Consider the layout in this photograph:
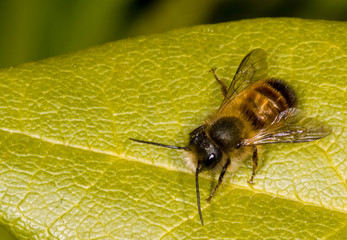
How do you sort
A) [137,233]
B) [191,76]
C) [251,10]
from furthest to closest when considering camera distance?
[251,10]
[191,76]
[137,233]

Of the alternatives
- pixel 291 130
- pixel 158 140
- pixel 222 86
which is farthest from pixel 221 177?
pixel 222 86

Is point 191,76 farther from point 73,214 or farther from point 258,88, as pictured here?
point 73,214

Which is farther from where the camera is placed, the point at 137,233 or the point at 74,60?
the point at 74,60

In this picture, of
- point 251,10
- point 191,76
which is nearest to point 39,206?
point 191,76

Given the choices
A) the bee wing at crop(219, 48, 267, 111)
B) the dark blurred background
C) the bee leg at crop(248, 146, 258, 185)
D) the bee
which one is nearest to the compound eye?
the bee

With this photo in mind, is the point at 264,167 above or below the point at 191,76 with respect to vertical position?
below

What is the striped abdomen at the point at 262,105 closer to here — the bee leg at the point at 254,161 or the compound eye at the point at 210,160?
the bee leg at the point at 254,161
